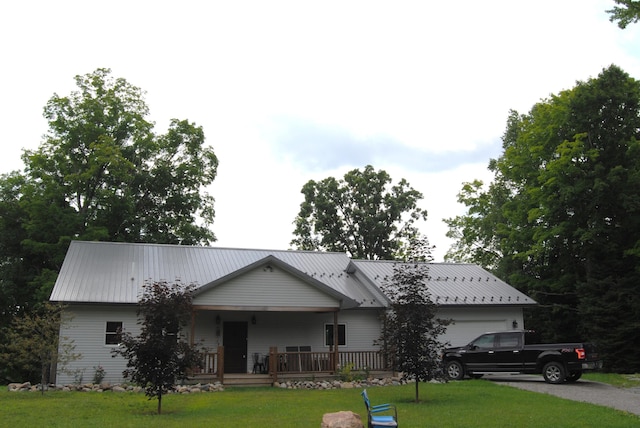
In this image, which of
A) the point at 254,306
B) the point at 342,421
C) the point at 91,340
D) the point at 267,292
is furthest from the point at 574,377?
the point at 91,340

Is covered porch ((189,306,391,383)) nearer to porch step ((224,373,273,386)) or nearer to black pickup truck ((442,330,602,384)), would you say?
porch step ((224,373,273,386))

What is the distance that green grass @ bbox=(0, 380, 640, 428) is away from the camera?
11773 mm

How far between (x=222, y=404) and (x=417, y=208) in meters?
36.6

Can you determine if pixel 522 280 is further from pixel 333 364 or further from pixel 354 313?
pixel 333 364

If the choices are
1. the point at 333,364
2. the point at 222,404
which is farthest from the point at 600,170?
the point at 222,404

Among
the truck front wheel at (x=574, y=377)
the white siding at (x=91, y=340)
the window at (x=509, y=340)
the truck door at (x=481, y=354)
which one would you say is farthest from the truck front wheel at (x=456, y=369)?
the white siding at (x=91, y=340)

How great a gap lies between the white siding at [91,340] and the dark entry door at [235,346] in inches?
147

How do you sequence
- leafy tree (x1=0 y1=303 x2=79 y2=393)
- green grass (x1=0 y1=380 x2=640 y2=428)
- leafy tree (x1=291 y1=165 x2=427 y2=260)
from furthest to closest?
leafy tree (x1=291 y1=165 x2=427 y2=260), leafy tree (x1=0 y1=303 x2=79 y2=393), green grass (x1=0 y1=380 x2=640 y2=428)

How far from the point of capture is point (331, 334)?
A: 25.0 meters

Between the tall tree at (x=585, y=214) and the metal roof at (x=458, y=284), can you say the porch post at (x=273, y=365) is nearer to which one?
the metal roof at (x=458, y=284)

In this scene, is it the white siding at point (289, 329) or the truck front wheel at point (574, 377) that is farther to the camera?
the white siding at point (289, 329)

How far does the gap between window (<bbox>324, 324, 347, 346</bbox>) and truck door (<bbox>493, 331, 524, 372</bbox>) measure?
684 cm

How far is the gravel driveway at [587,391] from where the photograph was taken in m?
14.6

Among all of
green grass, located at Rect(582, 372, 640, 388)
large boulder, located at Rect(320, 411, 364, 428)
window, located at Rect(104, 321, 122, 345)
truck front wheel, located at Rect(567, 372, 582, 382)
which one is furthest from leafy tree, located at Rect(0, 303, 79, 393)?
green grass, located at Rect(582, 372, 640, 388)
